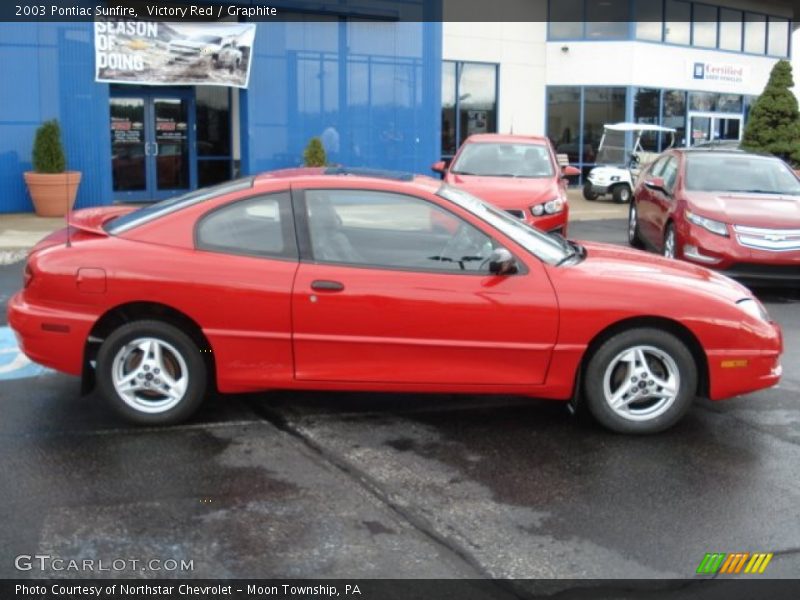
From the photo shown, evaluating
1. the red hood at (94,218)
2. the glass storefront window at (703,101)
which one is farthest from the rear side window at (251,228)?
the glass storefront window at (703,101)

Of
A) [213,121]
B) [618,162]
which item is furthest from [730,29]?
[213,121]

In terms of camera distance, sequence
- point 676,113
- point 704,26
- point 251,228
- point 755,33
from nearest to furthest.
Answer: point 251,228
point 676,113
point 704,26
point 755,33

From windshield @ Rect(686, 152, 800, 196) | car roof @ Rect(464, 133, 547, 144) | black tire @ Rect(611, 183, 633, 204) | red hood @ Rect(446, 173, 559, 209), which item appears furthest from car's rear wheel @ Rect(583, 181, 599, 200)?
windshield @ Rect(686, 152, 800, 196)

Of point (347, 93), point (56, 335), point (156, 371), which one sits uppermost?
point (347, 93)

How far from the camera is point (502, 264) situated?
5164mm

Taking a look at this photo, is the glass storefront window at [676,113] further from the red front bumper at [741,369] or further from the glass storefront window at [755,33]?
the red front bumper at [741,369]

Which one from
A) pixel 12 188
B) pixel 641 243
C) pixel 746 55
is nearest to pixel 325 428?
pixel 641 243

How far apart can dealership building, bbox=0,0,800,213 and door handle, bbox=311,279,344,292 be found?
1288 centimetres

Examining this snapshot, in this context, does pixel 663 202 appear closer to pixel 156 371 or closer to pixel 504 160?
pixel 504 160

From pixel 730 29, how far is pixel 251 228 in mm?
28783

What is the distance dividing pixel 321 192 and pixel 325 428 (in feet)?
4.58

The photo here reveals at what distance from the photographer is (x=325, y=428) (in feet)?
17.8

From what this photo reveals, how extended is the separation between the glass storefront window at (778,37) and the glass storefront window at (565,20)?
28.2ft

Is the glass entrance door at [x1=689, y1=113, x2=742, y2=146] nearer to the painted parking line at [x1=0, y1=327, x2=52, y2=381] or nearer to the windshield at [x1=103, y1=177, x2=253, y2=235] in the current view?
the painted parking line at [x1=0, y1=327, x2=52, y2=381]
